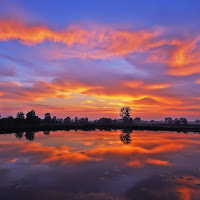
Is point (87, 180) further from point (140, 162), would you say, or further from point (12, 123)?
point (12, 123)

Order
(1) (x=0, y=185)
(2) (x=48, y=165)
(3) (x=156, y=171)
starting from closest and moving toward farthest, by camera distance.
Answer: (1) (x=0, y=185)
(3) (x=156, y=171)
(2) (x=48, y=165)

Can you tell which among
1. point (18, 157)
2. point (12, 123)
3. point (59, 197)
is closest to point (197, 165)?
point (59, 197)

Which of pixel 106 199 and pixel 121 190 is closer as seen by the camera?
pixel 106 199

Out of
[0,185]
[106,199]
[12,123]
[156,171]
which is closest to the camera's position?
[106,199]

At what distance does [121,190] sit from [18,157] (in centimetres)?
1774

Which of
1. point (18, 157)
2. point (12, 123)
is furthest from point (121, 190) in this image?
point (12, 123)

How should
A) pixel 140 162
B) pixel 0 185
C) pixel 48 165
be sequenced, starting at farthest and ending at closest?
pixel 140 162 < pixel 48 165 < pixel 0 185

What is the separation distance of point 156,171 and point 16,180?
14.4 meters

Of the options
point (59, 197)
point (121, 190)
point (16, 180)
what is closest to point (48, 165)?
point (16, 180)

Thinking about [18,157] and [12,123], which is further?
[12,123]

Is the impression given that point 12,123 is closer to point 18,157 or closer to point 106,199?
point 18,157

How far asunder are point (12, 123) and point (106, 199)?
105 meters

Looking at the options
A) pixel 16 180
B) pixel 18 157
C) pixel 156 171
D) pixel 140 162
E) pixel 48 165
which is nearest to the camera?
pixel 16 180

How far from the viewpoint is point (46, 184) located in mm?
14836
